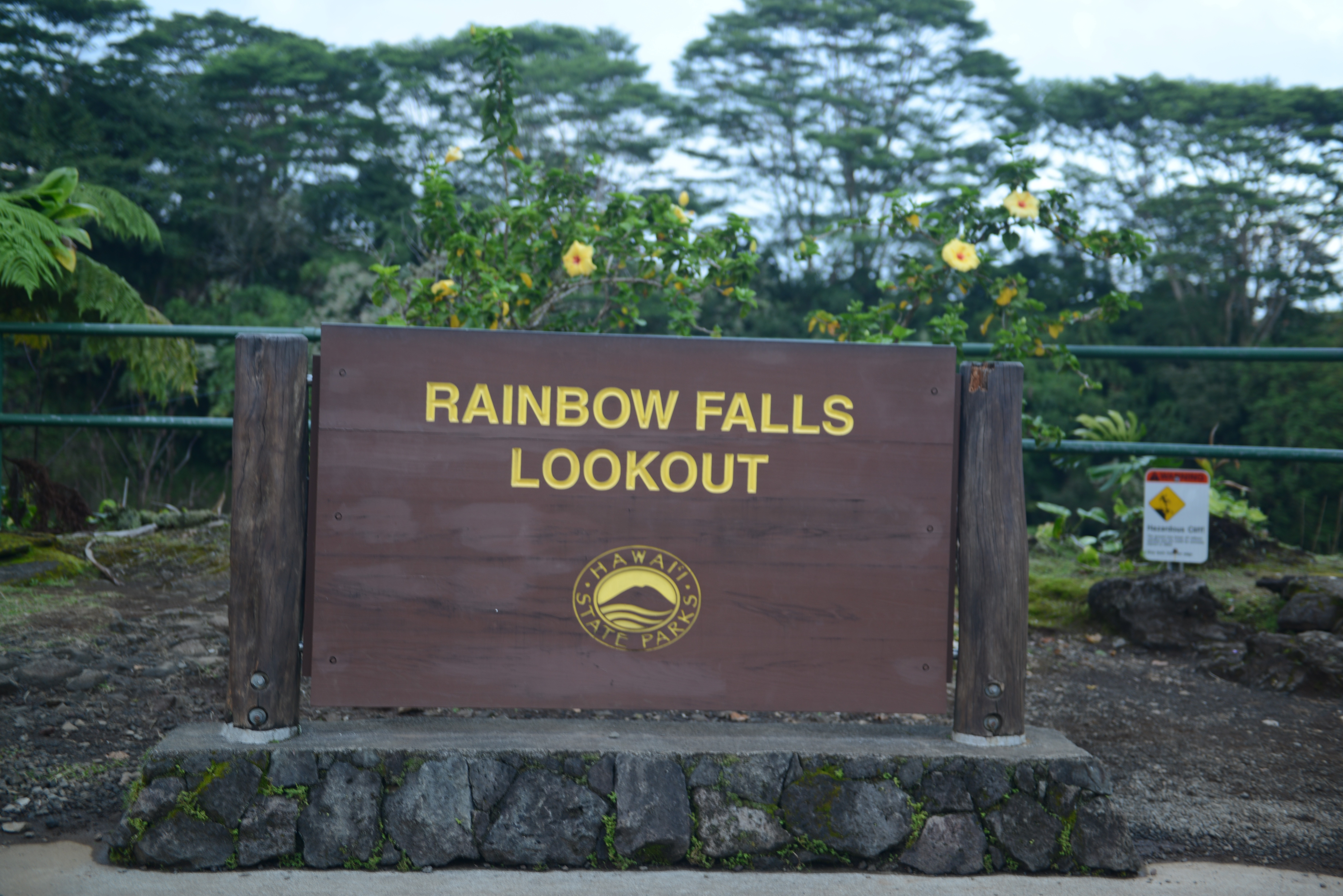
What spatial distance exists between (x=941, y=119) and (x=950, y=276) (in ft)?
80.2

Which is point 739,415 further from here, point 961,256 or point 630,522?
point 961,256

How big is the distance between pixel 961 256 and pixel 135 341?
404cm

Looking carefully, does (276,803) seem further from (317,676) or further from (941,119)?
(941,119)

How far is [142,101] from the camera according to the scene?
20.7 m

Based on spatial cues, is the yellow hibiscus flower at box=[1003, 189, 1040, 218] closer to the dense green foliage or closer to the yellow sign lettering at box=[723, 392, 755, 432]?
the yellow sign lettering at box=[723, 392, 755, 432]

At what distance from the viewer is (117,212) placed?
7.70m

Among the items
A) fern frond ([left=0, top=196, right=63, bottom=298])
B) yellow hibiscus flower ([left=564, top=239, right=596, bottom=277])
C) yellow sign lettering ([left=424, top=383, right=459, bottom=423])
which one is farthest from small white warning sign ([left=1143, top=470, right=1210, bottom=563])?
fern frond ([left=0, top=196, right=63, bottom=298])

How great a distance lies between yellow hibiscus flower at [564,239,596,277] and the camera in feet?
11.5

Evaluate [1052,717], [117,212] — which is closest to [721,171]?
[117,212]

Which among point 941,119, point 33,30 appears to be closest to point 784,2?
point 941,119

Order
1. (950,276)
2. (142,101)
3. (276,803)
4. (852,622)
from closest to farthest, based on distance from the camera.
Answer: (276,803) → (852,622) → (950,276) → (142,101)

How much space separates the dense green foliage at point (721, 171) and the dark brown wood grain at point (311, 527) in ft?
29.6

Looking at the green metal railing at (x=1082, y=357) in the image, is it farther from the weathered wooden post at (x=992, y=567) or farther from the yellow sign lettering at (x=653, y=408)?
the yellow sign lettering at (x=653, y=408)

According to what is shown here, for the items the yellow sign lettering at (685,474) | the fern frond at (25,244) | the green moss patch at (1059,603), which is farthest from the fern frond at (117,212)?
the green moss patch at (1059,603)
